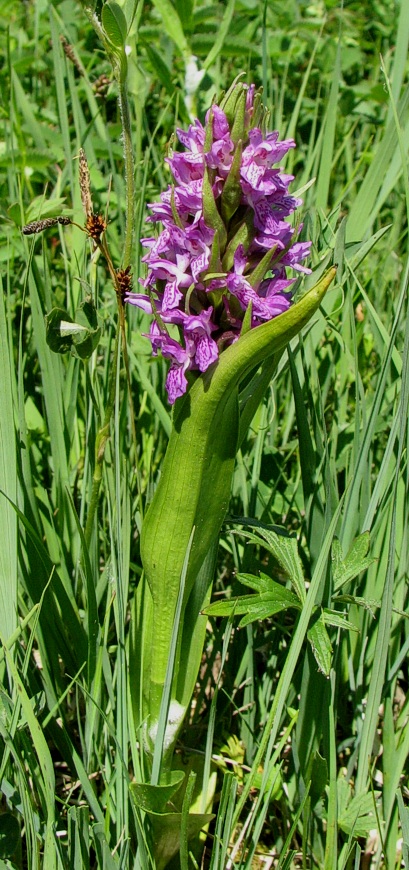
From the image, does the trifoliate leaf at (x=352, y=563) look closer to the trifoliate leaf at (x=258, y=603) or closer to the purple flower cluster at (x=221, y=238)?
the trifoliate leaf at (x=258, y=603)

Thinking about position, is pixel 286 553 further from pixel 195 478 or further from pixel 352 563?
pixel 195 478

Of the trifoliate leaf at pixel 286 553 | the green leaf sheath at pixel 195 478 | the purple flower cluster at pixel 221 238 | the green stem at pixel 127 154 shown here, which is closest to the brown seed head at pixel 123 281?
the green stem at pixel 127 154

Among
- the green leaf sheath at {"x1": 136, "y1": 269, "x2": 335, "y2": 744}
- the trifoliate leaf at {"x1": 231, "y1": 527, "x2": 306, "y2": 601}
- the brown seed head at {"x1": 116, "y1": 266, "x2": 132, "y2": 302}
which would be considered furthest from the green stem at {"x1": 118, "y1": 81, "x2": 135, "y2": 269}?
the trifoliate leaf at {"x1": 231, "y1": 527, "x2": 306, "y2": 601}

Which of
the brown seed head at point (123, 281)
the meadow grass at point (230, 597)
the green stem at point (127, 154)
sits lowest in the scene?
the meadow grass at point (230, 597)

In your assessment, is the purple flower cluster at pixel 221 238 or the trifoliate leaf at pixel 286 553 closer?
the purple flower cluster at pixel 221 238

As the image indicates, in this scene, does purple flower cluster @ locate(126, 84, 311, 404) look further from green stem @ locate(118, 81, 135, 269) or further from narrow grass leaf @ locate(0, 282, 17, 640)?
narrow grass leaf @ locate(0, 282, 17, 640)

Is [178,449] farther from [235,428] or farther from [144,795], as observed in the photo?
[144,795]
